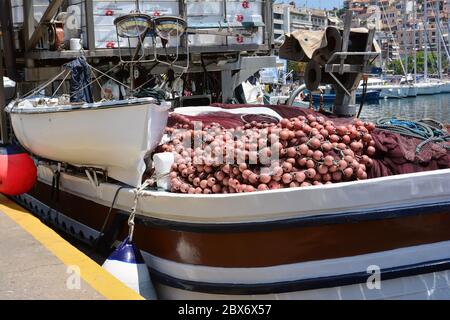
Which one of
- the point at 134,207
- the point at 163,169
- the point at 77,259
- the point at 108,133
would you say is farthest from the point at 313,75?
the point at 77,259

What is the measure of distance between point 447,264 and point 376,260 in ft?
1.59

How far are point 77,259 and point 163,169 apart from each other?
34.6 inches

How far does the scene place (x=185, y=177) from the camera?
4137mm

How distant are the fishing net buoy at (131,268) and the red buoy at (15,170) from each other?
7.04 feet

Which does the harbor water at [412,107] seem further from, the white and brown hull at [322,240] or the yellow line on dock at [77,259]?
the white and brown hull at [322,240]

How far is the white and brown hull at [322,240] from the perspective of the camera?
3518 mm

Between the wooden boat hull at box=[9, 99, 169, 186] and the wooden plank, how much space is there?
92.9 inches

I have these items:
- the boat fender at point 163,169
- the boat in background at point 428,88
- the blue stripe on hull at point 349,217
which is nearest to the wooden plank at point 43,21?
the boat fender at point 163,169

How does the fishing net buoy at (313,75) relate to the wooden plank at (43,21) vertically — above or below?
below

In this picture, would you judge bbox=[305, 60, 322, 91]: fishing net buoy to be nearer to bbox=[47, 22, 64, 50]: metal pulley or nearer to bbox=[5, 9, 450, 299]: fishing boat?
bbox=[5, 9, 450, 299]: fishing boat

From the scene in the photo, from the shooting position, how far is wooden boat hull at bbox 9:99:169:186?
4.08 m

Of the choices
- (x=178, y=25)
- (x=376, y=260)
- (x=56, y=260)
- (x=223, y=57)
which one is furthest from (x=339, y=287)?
(x=223, y=57)

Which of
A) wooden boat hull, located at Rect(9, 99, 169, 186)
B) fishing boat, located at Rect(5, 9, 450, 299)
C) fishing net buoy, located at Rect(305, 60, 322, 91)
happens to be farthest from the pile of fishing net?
fishing net buoy, located at Rect(305, 60, 322, 91)

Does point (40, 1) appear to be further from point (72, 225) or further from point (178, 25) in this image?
point (72, 225)
